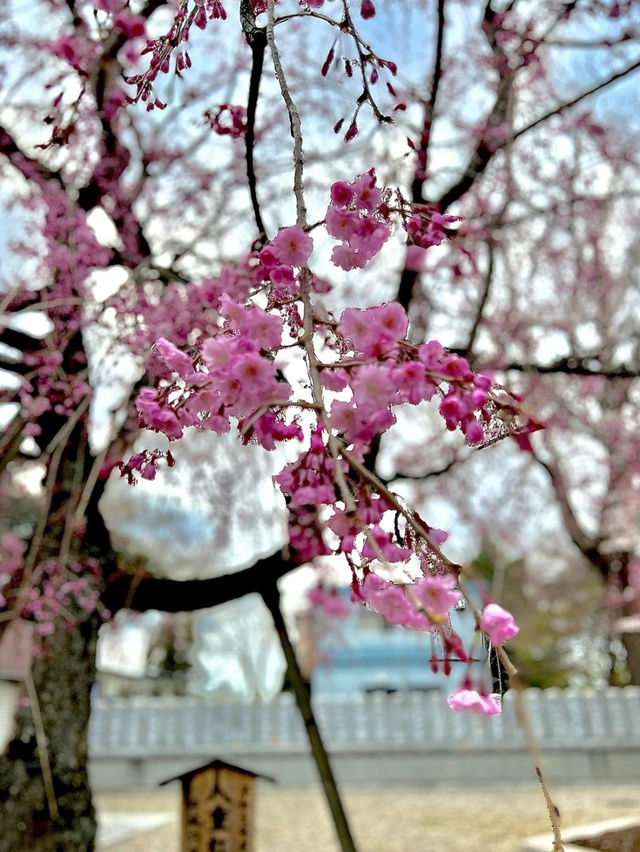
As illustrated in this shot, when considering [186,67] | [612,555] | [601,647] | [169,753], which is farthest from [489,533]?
[186,67]

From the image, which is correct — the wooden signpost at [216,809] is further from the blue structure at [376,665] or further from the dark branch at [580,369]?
the blue structure at [376,665]

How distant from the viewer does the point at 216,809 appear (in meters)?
3.22

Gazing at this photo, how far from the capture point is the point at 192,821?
3.25m

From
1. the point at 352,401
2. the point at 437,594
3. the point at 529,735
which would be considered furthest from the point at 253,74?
the point at 529,735

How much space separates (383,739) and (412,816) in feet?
8.01

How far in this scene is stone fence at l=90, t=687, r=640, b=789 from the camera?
855 cm

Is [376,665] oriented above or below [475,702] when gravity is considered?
above

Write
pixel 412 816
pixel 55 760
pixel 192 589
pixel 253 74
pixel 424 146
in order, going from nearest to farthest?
pixel 253 74 → pixel 55 760 → pixel 424 146 → pixel 192 589 → pixel 412 816

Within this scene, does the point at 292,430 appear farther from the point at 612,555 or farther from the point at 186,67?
the point at 612,555

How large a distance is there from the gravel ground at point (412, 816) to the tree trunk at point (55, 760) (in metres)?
3.10

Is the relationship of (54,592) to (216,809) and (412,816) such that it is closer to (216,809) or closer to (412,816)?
(216,809)

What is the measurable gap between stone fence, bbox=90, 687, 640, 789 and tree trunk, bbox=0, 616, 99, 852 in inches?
246

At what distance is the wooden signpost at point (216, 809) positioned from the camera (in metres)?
3.20

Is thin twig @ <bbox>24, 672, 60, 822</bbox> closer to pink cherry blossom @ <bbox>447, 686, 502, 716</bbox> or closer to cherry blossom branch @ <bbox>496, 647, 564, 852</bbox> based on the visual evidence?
pink cherry blossom @ <bbox>447, 686, 502, 716</bbox>
